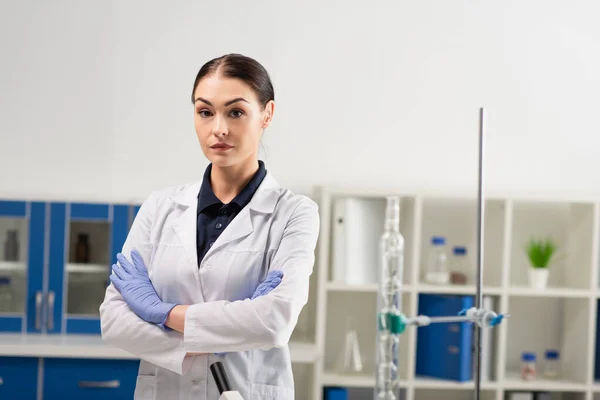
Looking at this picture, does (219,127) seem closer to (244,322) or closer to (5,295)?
(244,322)

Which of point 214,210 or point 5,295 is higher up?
point 214,210

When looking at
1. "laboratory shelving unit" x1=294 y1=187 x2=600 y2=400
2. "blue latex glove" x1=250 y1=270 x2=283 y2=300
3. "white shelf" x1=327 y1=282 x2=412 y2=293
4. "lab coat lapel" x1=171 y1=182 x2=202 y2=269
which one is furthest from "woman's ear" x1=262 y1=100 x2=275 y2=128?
"white shelf" x1=327 y1=282 x2=412 y2=293

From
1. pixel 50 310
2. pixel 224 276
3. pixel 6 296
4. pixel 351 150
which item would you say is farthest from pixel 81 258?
pixel 224 276

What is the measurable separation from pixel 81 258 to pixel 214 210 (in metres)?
1.88

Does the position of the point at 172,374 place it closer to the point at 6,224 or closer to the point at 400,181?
the point at 6,224

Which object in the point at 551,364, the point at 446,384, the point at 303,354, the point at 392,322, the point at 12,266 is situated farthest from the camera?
the point at 551,364

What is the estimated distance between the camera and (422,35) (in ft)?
13.8

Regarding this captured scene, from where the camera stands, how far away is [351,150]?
13.7ft

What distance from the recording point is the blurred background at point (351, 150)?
12.2ft

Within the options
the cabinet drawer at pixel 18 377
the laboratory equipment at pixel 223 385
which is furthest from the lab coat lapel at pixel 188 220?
the cabinet drawer at pixel 18 377

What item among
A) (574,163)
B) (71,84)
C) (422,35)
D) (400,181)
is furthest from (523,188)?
(71,84)

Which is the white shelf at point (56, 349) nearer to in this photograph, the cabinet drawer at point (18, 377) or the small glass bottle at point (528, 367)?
the cabinet drawer at point (18, 377)

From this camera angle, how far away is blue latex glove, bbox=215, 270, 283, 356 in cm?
Answer: 187

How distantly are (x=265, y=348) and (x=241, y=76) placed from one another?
667mm
